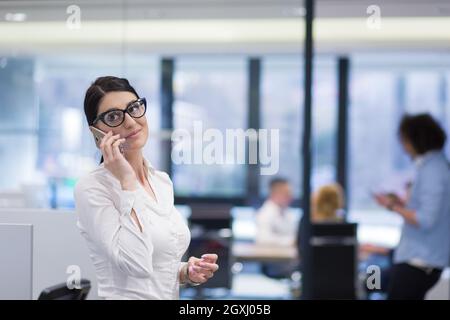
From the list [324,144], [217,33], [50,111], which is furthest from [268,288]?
[50,111]

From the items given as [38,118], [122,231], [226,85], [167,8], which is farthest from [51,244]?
[226,85]

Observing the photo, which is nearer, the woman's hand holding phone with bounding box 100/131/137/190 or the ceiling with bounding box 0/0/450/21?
the woman's hand holding phone with bounding box 100/131/137/190

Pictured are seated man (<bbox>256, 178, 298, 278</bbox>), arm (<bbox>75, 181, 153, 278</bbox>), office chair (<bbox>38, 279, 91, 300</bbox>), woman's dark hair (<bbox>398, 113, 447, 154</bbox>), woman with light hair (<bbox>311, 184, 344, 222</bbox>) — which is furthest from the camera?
seated man (<bbox>256, 178, 298, 278</bbox>)

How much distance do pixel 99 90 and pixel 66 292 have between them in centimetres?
62

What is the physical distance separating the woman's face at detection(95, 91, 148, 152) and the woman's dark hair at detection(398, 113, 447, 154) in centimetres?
176

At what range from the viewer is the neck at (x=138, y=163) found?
5.38 feet

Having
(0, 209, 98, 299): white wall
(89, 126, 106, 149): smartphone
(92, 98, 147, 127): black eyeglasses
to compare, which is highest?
(92, 98, 147, 127): black eyeglasses

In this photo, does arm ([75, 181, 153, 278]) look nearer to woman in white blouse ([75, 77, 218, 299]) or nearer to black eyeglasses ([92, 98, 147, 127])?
woman in white blouse ([75, 77, 218, 299])

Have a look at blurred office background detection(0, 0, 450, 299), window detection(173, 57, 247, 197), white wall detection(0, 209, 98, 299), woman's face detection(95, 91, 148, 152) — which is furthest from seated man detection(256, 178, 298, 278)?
woman's face detection(95, 91, 148, 152)

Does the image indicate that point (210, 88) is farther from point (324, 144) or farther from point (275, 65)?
point (324, 144)

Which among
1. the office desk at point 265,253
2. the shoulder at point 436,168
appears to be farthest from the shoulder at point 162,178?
the office desk at point 265,253

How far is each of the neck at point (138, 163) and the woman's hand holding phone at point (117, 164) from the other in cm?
5

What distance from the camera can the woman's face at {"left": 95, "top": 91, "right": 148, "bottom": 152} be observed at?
1626mm

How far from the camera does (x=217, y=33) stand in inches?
181
